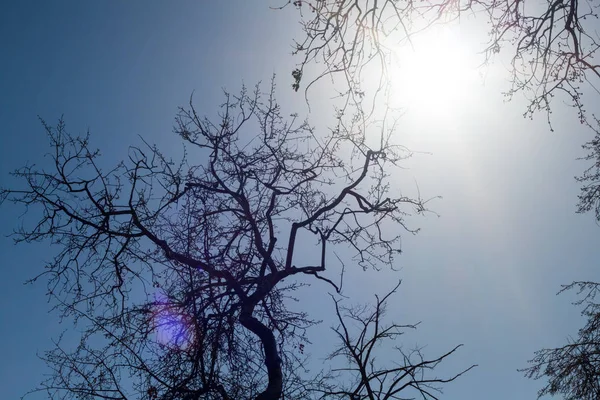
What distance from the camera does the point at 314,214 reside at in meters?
7.05

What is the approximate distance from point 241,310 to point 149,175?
2151mm

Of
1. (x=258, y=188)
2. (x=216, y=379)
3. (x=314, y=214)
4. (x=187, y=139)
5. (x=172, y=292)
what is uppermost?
(x=187, y=139)

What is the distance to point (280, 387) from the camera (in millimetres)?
5078

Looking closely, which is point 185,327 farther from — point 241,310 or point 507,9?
point 507,9

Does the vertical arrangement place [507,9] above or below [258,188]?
below

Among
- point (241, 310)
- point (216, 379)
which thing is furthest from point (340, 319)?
point (241, 310)

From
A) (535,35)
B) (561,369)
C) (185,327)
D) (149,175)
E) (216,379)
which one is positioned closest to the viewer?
Result: (535,35)

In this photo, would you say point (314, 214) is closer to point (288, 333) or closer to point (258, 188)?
point (258, 188)

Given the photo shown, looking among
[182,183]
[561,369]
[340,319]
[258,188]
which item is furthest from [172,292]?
[561,369]

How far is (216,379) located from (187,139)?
376 cm

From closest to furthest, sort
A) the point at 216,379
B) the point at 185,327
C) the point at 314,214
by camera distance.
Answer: the point at 216,379 < the point at 185,327 < the point at 314,214

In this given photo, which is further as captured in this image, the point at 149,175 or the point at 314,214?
the point at 314,214

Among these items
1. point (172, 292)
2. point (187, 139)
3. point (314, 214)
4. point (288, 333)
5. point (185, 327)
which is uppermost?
point (187, 139)

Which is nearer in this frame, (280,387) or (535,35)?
(535,35)
